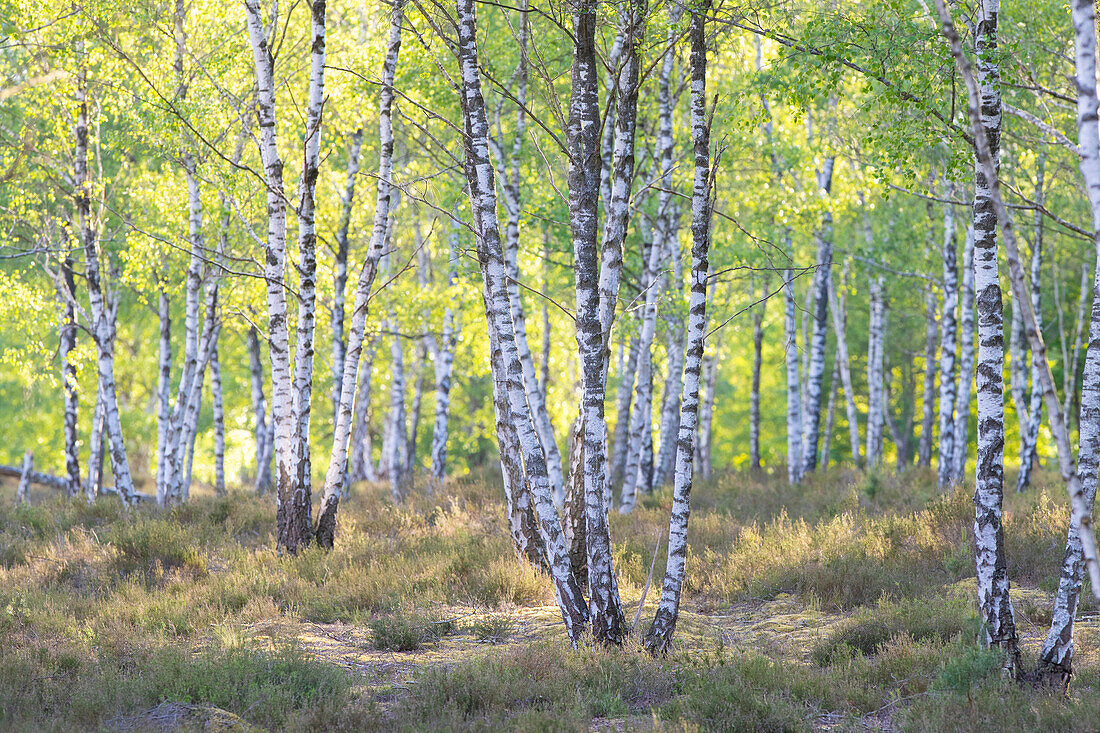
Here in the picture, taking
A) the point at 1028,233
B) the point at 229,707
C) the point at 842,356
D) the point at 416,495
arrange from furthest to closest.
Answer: the point at 842,356 < the point at 1028,233 < the point at 416,495 < the point at 229,707

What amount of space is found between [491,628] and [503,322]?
2862 mm

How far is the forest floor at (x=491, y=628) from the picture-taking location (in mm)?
5289

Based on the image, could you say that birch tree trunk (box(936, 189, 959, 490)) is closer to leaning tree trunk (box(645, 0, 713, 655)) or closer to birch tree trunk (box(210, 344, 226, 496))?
leaning tree trunk (box(645, 0, 713, 655))

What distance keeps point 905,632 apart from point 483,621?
3.72 m

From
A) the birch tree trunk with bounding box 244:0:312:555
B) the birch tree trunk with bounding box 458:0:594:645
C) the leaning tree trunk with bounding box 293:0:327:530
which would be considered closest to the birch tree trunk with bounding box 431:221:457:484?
the leaning tree trunk with bounding box 293:0:327:530

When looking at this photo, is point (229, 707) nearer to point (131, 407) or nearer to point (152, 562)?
point (152, 562)

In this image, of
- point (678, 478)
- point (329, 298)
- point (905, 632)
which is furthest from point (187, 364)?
point (905, 632)

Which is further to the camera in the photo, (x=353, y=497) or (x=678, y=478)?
(x=353, y=497)

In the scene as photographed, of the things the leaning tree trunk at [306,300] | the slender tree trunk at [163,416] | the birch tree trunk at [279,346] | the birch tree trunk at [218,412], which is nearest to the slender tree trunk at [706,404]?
the birch tree trunk at [218,412]

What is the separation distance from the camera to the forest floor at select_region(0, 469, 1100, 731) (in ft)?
17.4

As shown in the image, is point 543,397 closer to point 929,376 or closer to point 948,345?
point 948,345

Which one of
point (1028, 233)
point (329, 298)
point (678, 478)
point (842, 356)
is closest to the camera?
point (678, 478)

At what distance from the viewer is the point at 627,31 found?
22.0 ft

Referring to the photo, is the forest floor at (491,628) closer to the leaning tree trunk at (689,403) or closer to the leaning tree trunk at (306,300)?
the leaning tree trunk at (689,403)
